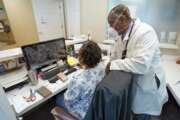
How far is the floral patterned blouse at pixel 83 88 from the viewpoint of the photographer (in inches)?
41.9

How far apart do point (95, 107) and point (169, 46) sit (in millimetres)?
1945

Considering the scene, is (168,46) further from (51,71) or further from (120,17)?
(51,71)

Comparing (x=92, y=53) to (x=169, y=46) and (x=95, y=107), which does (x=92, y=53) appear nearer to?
(x=95, y=107)

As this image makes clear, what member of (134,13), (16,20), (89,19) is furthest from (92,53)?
(16,20)

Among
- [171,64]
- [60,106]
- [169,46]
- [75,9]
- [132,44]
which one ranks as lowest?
[60,106]

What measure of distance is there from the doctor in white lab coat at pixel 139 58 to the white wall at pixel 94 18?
1353 mm

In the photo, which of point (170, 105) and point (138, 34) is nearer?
point (138, 34)

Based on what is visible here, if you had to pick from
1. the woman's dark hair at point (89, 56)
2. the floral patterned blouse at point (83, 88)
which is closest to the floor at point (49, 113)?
the floral patterned blouse at point (83, 88)

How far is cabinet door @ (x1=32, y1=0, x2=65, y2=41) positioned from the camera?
3121 millimetres

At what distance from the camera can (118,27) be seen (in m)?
1.03

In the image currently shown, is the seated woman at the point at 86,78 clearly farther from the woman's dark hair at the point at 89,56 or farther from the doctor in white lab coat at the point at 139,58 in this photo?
the doctor in white lab coat at the point at 139,58

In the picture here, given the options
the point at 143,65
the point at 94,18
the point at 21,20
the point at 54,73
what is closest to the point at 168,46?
the point at 94,18

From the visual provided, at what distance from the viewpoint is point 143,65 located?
917 millimetres

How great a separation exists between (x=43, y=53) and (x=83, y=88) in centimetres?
74
